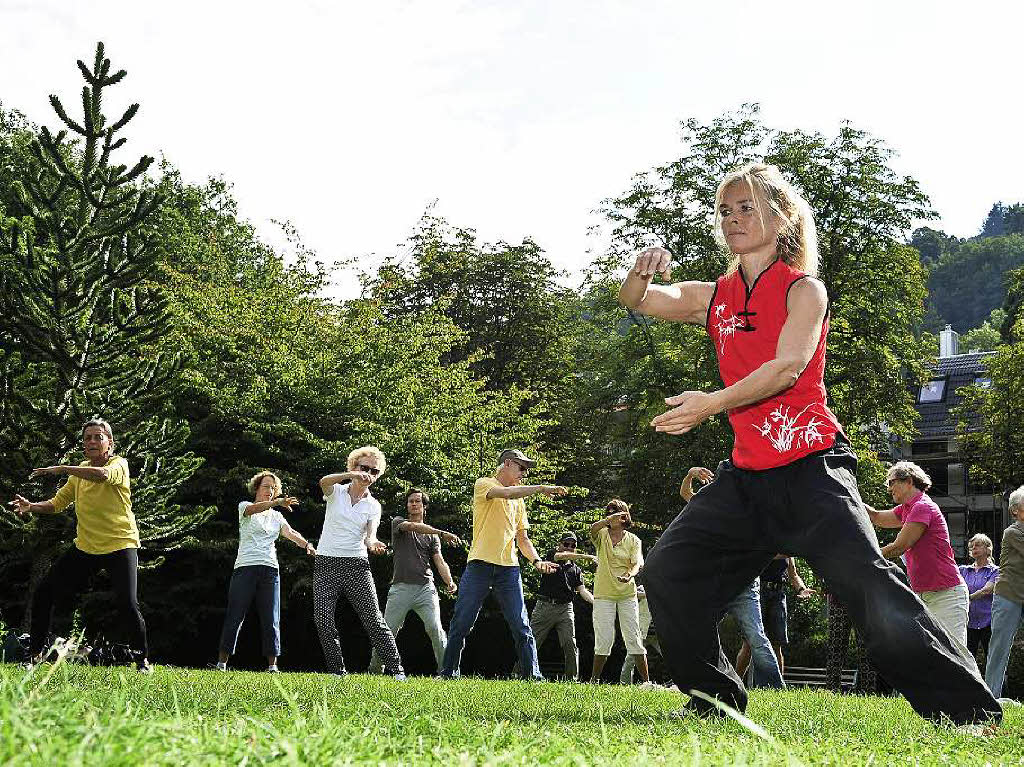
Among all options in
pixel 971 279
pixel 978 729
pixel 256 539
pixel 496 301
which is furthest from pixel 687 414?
pixel 971 279

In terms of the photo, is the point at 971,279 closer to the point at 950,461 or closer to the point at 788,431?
the point at 950,461

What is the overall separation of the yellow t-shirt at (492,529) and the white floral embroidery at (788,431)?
7489mm

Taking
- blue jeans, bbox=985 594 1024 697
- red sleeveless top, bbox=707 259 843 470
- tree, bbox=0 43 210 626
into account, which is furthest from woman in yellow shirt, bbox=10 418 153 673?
blue jeans, bbox=985 594 1024 697

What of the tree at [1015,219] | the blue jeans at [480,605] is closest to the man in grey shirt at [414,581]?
the blue jeans at [480,605]

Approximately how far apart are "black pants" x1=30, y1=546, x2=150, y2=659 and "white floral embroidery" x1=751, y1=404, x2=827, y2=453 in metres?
6.30

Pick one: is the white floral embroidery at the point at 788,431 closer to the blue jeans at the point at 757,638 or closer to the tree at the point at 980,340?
the blue jeans at the point at 757,638

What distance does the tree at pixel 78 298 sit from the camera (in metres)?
15.0

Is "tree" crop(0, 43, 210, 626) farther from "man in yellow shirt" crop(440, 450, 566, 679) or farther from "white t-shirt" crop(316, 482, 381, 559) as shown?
"man in yellow shirt" crop(440, 450, 566, 679)

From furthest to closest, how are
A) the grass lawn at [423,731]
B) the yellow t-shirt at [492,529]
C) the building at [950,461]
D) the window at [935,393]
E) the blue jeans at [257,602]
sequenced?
the window at [935,393] → the building at [950,461] → the blue jeans at [257,602] → the yellow t-shirt at [492,529] → the grass lawn at [423,731]

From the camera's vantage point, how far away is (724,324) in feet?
18.4

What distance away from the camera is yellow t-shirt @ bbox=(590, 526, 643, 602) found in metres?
14.5

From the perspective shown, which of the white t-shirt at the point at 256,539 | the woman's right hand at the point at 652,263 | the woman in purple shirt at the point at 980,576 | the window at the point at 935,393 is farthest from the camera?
the window at the point at 935,393

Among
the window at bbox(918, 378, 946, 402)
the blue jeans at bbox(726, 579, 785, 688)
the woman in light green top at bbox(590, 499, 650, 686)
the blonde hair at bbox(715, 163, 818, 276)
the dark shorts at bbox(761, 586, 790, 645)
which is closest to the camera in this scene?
the blonde hair at bbox(715, 163, 818, 276)

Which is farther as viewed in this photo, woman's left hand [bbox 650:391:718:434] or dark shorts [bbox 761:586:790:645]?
dark shorts [bbox 761:586:790:645]
